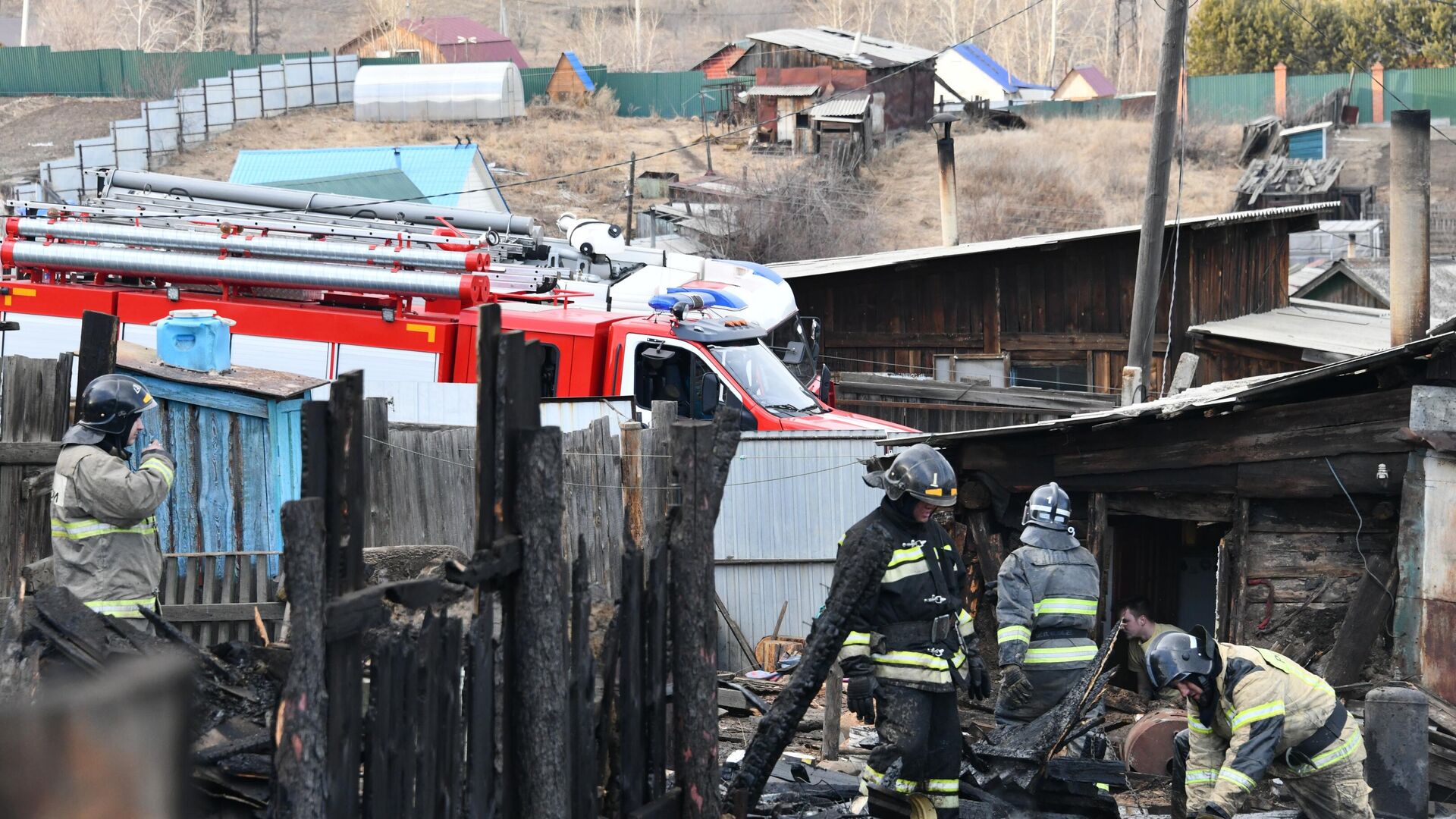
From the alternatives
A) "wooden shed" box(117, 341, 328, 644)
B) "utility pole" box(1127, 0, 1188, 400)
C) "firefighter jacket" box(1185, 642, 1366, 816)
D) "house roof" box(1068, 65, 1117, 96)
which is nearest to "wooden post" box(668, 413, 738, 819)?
"firefighter jacket" box(1185, 642, 1366, 816)

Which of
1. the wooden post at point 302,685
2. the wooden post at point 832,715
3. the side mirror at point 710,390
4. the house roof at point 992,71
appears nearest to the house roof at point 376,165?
the side mirror at point 710,390

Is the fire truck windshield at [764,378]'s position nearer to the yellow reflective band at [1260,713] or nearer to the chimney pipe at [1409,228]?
the chimney pipe at [1409,228]

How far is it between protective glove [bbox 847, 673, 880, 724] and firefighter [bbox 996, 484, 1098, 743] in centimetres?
106

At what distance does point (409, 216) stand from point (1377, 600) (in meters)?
12.1

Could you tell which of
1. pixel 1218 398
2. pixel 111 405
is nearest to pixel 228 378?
pixel 111 405

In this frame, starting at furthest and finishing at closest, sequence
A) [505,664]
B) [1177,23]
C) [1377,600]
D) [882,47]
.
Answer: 1. [882,47]
2. [1177,23]
3. [1377,600]
4. [505,664]

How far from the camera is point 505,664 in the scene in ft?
15.4

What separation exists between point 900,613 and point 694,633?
1491 mm

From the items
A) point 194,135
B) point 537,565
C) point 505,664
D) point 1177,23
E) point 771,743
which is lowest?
point 771,743

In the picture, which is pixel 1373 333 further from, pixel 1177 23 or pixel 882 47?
pixel 882 47

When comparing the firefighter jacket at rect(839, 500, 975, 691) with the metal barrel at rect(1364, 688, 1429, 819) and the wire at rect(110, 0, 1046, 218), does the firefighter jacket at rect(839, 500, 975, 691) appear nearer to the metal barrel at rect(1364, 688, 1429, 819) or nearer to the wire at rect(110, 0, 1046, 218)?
the metal barrel at rect(1364, 688, 1429, 819)

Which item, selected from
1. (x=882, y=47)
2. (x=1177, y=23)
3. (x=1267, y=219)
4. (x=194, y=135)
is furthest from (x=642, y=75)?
(x=1177, y=23)

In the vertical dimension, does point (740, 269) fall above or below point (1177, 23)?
below

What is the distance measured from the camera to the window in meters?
20.5
